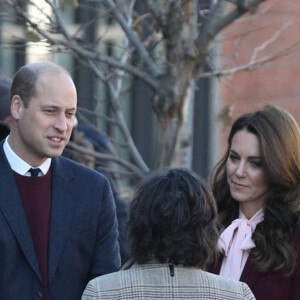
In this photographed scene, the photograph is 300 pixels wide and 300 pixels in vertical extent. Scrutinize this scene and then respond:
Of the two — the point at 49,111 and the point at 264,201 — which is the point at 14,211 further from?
the point at 264,201

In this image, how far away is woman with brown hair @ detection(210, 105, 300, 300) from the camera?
4.64 metres

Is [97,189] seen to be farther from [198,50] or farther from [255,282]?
[198,50]

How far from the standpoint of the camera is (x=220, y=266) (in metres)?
4.79

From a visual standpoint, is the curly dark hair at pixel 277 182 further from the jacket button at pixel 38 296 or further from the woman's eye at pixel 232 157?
the jacket button at pixel 38 296

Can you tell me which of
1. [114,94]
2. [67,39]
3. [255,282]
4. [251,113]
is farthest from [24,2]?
[255,282]

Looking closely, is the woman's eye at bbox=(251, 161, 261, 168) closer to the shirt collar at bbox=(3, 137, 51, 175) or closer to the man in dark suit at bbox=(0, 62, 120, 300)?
the man in dark suit at bbox=(0, 62, 120, 300)

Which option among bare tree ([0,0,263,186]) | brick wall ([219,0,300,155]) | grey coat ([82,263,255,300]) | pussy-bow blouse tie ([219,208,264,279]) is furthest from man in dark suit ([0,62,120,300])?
brick wall ([219,0,300,155])

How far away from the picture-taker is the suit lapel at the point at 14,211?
4.21 m

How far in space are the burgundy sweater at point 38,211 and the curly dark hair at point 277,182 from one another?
0.93 metres

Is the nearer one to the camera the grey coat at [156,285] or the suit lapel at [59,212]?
the grey coat at [156,285]

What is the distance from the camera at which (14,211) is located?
4.25 metres

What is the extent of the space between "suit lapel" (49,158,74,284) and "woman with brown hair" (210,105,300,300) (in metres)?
0.69

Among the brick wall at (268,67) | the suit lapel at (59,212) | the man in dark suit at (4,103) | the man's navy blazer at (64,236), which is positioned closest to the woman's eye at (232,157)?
the man's navy blazer at (64,236)

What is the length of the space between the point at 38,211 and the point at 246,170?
0.96 meters
